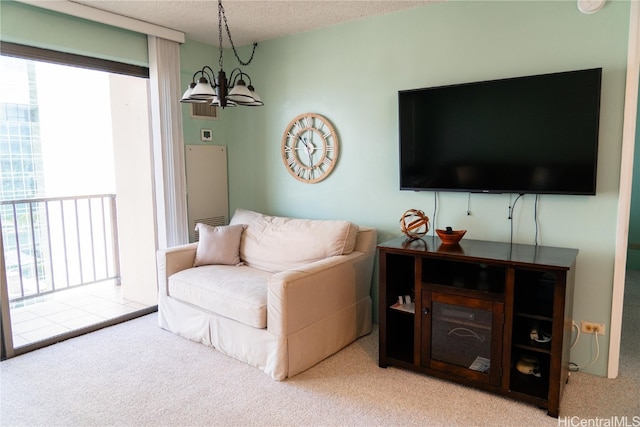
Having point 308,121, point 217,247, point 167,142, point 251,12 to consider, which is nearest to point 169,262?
point 217,247

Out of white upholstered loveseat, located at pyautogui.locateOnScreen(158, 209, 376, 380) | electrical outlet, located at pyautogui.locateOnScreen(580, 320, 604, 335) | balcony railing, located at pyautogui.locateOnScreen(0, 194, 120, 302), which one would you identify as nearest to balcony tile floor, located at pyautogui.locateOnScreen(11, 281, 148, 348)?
balcony railing, located at pyautogui.locateOnScreen(0, 194, 120, 302)

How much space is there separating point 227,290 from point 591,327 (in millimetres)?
2330

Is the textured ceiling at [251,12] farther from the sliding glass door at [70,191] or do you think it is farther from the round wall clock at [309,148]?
the round wall clock at [309,148]

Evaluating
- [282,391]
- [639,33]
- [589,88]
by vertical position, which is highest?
[639,33]

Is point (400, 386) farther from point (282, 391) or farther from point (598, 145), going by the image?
point (598, 145)

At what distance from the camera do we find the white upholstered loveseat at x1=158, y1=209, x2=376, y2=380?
8.64 ft

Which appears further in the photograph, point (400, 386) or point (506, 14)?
point (506, 14)

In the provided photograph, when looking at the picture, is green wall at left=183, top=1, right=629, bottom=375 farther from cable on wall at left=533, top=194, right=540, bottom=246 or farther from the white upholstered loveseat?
the white upholstered loveseat

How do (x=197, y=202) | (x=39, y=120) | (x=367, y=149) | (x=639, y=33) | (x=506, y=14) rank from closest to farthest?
(x=639, y=33) < (x=506, y=14) < (x=367, y=149) < (x=197, y=202) < (x=39, y=120)

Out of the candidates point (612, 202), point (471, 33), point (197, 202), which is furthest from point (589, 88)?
point (197, 202)

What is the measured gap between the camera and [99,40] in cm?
326

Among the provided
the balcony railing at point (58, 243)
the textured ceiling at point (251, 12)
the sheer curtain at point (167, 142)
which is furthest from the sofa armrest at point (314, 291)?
the balcony railing at point (58, 243)

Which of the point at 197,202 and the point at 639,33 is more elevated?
the point at 639,33

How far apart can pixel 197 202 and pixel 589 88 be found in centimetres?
321
